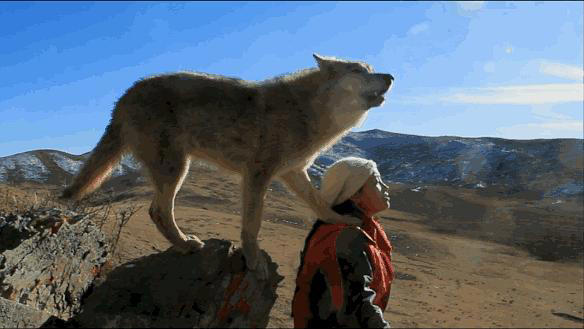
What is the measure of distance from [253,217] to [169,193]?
687 millimetres

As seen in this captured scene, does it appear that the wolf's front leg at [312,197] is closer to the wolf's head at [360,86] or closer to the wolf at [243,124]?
the wolf at [243,124]

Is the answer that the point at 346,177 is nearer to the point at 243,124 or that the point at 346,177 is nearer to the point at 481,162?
the point at 243,124

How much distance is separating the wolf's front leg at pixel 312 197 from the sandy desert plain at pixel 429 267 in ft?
1.51

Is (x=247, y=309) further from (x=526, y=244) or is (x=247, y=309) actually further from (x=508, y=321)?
(x=526, y=244)

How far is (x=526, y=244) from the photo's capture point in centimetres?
1900

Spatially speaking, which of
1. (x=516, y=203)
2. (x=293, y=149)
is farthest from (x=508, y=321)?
(x=516, y=203)

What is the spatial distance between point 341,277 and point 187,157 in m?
1.60

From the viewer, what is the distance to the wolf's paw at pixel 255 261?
3.90m

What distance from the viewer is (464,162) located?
40375 millimetres

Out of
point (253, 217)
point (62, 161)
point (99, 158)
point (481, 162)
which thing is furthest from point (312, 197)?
point (481, 162)

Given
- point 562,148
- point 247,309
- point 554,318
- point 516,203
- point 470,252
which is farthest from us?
point 562,148

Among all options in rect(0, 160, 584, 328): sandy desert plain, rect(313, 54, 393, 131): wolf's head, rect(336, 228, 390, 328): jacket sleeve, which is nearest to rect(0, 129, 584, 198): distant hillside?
rect(0, 160, 584, 328): sandy desert plain

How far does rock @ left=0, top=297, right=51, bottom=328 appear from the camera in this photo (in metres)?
4.63

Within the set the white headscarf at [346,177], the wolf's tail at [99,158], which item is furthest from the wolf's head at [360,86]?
the wolf's tail at [99,158]
